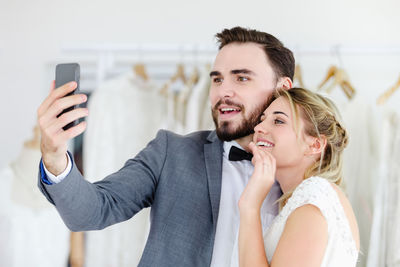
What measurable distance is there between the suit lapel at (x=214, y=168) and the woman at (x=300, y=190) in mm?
166

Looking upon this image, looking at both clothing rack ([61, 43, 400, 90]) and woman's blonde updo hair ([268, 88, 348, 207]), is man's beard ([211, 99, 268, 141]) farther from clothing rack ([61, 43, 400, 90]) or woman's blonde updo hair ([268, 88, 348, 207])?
clothing rack ([61, 43, 400, 90])

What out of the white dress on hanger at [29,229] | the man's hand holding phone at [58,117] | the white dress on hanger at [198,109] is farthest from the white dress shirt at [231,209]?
the white dress on hanger at [29,229]

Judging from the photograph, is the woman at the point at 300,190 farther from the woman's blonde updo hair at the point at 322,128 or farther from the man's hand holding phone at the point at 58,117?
the man's hand holding phone at the point at 58,117

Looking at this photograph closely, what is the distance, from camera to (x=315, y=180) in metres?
1.24

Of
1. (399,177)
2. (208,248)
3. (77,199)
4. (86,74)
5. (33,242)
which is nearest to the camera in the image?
(77,199)

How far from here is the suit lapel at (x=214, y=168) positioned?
4.68 ft

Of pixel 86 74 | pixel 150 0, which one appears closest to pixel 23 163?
pixel 86 74

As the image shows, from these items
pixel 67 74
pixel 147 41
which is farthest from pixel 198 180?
pixel 147 41

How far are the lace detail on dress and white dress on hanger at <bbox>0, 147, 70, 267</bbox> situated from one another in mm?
1390

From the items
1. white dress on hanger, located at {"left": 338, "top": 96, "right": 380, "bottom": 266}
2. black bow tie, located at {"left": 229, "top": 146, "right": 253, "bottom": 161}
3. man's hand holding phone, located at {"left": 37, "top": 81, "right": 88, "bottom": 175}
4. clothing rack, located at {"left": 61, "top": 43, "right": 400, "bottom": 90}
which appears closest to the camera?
man's hand holding phone, located at {"left": 37, "top": 81, "right": 88, "bottom": 175}

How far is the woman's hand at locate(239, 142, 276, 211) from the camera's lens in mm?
1217

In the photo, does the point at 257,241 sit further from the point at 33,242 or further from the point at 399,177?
the point at 33,242

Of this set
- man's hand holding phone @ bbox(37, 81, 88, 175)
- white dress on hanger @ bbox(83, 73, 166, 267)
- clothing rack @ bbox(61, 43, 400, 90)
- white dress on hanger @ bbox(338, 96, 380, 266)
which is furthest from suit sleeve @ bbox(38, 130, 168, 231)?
white dress on hanger @ bbox(338, 96, 380, 266)

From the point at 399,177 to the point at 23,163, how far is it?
5.43 ft
